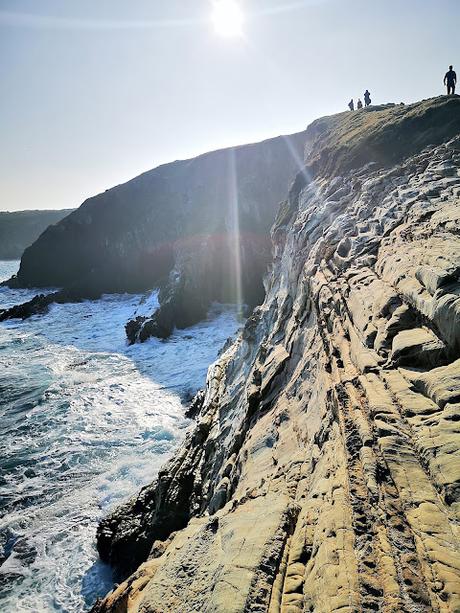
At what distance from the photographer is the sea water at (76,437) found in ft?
39.7

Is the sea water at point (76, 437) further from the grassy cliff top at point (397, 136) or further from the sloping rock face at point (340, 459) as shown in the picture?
the grassy cliff top at point (397, 136)

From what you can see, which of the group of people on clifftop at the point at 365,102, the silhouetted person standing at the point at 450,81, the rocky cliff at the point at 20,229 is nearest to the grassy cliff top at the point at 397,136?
the silhouetted person standing at the point at 450,81

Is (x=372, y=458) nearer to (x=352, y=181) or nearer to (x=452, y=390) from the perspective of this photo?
(x=452, y=390)

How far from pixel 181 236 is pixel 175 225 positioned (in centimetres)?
299

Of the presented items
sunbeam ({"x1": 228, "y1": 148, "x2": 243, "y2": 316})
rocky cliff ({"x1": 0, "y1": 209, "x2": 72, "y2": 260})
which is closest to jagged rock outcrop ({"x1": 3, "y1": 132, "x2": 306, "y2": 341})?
sunbeam ({"x1": 228, "y1": 148, "x2": 243, "y2": 316})

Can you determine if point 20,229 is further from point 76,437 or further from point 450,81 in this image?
point 450,81

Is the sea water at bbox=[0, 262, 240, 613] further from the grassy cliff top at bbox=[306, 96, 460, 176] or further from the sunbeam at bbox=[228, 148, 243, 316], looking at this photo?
the grassy cliff top at bbox=[306, 96, 460, 176]

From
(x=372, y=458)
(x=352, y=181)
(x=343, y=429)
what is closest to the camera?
(x=372, y=458)

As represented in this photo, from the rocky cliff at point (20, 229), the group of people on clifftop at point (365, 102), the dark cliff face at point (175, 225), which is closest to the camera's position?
the group of people on clifftop at point (365, 102)

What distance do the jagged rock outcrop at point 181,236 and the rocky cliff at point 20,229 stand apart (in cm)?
8373

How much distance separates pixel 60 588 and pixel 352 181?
20922mm

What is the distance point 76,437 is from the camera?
19266mm

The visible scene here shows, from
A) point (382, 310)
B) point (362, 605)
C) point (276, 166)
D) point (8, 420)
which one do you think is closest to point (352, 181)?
point (382, 310)

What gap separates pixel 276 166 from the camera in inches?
2126
